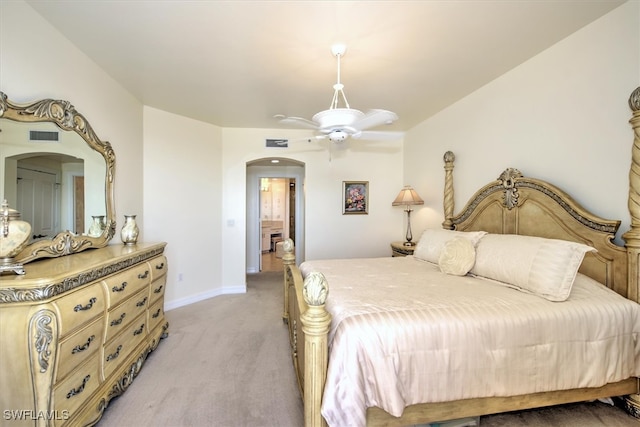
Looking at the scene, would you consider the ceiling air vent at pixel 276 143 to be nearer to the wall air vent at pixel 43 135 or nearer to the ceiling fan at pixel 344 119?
the ceiling fan at pixel 344 119

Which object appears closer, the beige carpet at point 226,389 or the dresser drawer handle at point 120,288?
the beige carpet at point 226,389

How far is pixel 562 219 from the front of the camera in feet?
7.04

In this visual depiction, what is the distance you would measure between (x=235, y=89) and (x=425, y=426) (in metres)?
3.35

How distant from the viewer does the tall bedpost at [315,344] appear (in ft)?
A: 4.39

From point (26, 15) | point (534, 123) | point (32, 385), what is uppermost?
point (26, 15)

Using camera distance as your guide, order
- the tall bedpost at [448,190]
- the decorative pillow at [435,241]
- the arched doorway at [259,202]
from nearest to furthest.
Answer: the decorative pillow at [435,241] → the tall bedpost at [448,190] → the arched doorway at [259,202]

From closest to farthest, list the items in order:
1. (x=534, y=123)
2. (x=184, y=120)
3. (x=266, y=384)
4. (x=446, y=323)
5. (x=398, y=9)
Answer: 1. (x=446, y=323)
2. (x=398, y=9)
3. (x=266, y=384)
4. (x=534, y=123)
5. (x=184, y=120)

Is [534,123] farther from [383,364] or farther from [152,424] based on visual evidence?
[152,424]

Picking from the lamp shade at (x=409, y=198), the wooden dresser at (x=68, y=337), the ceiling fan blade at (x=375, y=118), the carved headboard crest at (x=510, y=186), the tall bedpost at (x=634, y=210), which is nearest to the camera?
the wooden dresser at (x=68, y=337)

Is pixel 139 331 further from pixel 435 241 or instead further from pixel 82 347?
pixel 435 241

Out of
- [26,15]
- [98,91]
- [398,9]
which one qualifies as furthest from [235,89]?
[398,9]

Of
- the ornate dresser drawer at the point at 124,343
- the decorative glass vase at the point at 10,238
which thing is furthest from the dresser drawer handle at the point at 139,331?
the decorative glass vase at the point at 10,238

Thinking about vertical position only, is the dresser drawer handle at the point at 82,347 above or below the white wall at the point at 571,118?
below

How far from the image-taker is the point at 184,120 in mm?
3975
